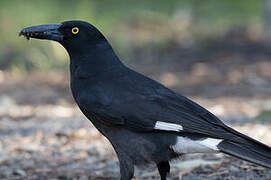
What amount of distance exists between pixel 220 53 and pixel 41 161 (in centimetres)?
610

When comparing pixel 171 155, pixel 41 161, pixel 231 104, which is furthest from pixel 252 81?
pixel 171 155

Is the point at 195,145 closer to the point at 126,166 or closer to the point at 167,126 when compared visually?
the point at 167,126

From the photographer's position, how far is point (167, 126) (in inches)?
154

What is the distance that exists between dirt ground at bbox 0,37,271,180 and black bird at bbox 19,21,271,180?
1.28 ft

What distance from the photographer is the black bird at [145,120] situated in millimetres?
3830

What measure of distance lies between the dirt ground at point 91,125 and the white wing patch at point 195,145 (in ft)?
1.26

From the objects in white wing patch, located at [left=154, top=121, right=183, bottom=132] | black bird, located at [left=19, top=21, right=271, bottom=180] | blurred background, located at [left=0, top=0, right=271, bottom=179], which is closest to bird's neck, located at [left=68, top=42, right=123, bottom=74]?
black bird, located at [left=19, top=21, right=271, bottom=180]

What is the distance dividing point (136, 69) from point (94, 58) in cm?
609

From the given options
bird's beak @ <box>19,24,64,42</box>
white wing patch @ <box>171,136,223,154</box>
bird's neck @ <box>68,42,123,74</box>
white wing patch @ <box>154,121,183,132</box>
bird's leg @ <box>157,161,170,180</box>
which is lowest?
bird's leg @ <box>157,161,170,180</box>

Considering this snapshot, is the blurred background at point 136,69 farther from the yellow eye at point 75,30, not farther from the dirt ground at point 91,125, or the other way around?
the yellow eye at point 75,30

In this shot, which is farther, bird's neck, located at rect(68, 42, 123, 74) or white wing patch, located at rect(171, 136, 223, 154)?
bird's neck, located at rect(68, 42, 123, 74)

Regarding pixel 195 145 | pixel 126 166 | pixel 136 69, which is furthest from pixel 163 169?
pixel 136 69

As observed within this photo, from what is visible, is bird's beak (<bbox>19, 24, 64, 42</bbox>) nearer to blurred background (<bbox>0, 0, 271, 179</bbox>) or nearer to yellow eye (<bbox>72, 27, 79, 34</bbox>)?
yellow eye (<bbox>72, 27, 79, 34</bbox>)

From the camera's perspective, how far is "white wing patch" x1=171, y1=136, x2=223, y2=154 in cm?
385
